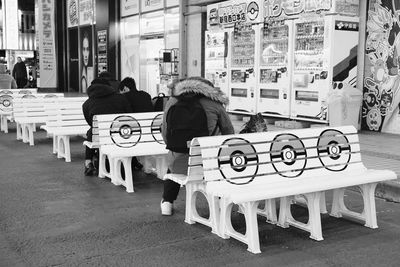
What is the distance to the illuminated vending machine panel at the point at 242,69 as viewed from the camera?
12.3m

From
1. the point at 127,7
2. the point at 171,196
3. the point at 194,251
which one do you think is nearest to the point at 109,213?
the point at 171,196

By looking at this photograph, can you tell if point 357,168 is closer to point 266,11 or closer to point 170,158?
point 170,158

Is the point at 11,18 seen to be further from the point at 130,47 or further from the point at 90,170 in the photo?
the point at 90,170

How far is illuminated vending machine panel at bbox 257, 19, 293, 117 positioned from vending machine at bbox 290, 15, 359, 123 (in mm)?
272

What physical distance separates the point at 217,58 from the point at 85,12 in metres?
11.7

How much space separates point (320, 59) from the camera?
1045cm

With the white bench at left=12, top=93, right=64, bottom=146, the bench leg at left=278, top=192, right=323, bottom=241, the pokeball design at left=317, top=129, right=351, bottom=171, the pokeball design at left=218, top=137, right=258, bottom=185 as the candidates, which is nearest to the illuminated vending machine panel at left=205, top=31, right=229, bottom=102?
the white bench at left=12, top=93, right=64, bottom=146

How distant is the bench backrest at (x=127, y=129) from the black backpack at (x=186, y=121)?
1979 millimetres

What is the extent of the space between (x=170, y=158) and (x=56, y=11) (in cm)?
2247

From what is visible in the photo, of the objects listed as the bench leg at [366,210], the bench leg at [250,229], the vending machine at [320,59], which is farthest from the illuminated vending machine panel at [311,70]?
the bench leg at [250,229]

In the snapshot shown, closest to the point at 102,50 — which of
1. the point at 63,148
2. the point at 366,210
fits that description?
the point at 63,148

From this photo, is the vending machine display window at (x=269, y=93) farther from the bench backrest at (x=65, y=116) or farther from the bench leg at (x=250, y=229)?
the bench leg at (x=250, y=229)

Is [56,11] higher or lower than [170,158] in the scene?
higher

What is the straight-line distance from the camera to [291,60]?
11.2m
